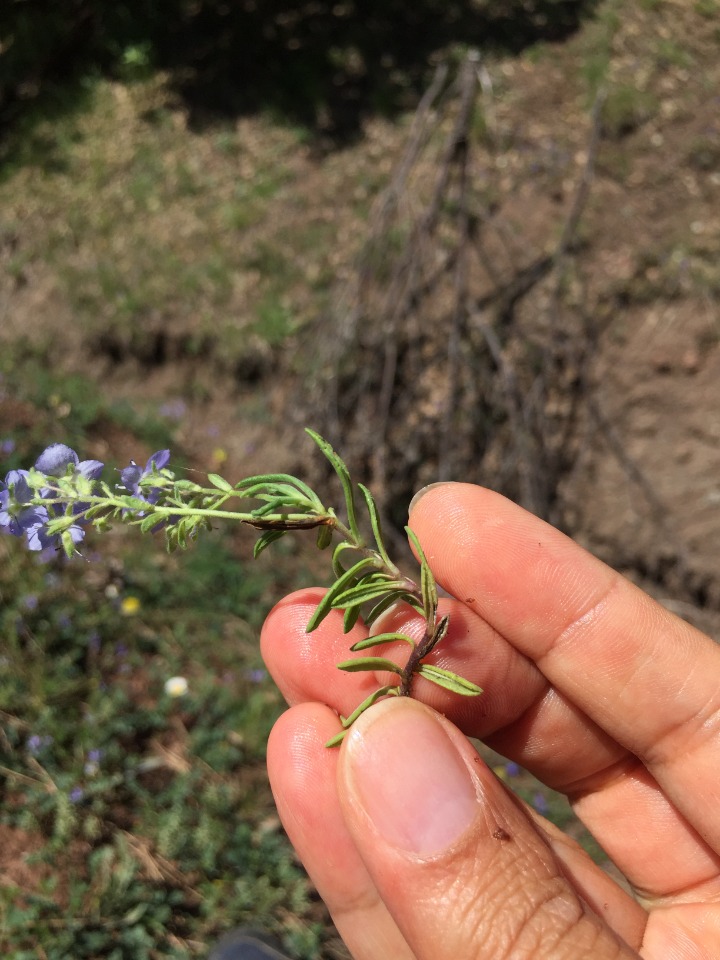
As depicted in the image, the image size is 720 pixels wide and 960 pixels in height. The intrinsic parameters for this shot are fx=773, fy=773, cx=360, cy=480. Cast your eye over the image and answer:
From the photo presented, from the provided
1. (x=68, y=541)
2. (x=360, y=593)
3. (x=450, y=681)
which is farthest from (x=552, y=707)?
(x=68, y=541)

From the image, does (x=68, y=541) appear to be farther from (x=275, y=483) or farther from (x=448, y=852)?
(x=448, y=852)

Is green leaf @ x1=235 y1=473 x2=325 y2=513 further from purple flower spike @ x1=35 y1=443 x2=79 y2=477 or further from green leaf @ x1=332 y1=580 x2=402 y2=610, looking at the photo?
purple flower spike @ x1=35 y1=443 x2=79 y2=477

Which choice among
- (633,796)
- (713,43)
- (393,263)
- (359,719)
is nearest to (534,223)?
(393,263)

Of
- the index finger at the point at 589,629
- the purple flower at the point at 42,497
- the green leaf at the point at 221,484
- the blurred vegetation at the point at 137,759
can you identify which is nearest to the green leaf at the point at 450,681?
the index finger at the point at 589,629

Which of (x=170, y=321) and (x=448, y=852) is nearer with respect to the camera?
(x=448, y=852)

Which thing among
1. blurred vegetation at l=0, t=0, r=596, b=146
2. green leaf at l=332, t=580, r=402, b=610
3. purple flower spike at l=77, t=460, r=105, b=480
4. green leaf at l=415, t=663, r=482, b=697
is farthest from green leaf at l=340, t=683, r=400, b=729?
blurred vegetation at l=0, t=0, r=596, b=146
